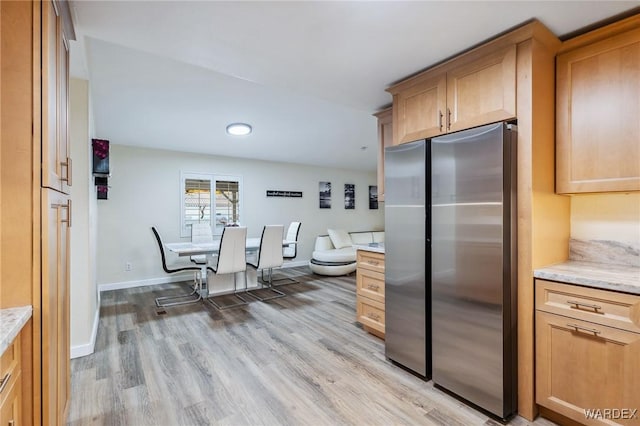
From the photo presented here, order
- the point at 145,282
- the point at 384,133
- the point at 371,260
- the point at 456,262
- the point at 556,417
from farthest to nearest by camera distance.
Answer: the point at 145,282 < the point at 384,133 < the point at 371,260 < the point at 456,262 < the point at 556,417

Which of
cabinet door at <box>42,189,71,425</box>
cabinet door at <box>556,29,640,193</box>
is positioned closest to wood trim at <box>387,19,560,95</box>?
cabinet door at <box>556,29,640,193</box>

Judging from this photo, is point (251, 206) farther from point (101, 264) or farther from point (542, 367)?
point (542, 367)

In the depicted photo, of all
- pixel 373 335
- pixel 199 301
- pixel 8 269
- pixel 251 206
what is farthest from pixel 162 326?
pixel 251 206

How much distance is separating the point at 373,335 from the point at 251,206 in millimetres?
3954

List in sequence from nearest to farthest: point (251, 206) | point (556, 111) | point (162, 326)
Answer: point (556, 111)
point (162, 326)
point (251, 206)

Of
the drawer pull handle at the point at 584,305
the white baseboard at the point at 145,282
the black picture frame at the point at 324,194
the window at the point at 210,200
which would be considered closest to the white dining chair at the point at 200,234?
the window at the point at 210,200

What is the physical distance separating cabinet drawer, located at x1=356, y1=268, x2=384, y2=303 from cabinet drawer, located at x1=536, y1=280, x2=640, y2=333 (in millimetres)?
1259

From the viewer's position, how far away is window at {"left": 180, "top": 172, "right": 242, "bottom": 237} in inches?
215

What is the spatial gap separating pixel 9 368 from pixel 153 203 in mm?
4639

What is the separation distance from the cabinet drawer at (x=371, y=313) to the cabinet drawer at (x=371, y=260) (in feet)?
1.04

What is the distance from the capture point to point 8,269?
1.05 meters

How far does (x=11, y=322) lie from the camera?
36.1 inches

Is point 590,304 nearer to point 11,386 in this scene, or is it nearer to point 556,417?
point 556,417

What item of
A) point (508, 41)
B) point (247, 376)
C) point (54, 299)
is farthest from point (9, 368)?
point (508, 41)
